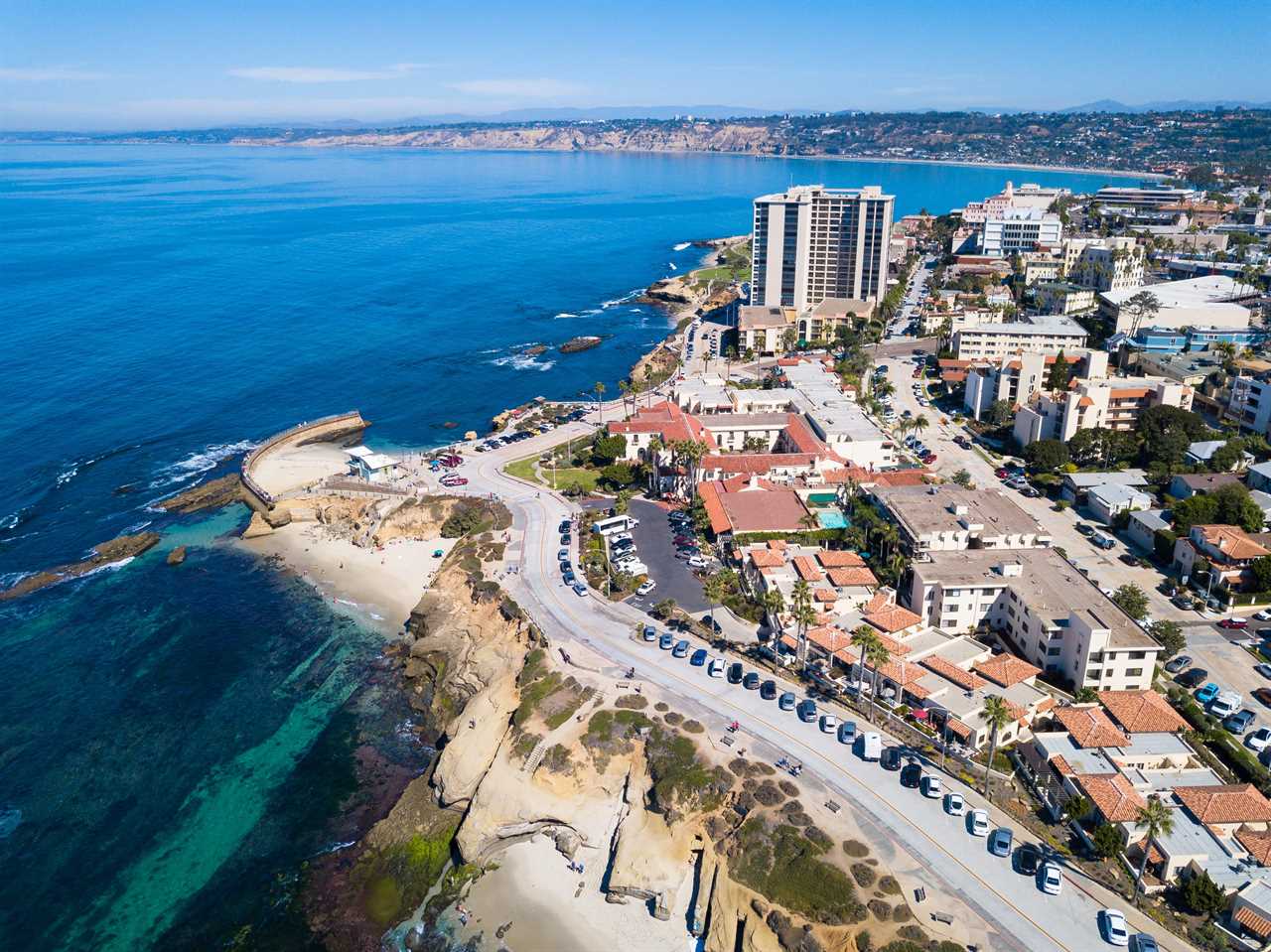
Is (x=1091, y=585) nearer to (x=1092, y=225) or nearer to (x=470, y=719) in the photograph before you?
(x=470, y=719)

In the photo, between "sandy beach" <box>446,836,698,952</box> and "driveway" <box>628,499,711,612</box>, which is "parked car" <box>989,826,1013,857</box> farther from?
"driveway" <box>628,499,711,612</box>

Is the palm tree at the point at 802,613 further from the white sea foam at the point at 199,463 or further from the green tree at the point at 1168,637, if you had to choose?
the white sea foam at the point at 199,463

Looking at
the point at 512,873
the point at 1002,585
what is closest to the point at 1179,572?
the point at 1002,585

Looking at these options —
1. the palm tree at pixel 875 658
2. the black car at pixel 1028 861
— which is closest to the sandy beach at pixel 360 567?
the palm tree at pixel 875 658

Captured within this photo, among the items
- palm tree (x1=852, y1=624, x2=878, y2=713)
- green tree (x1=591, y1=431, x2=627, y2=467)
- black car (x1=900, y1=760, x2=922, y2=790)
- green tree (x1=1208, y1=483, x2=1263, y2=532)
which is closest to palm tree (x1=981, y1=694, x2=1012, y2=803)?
black car (x1=900, y1=760, x2=922, y2=790)

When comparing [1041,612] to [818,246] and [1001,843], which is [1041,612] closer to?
[1001,843]
